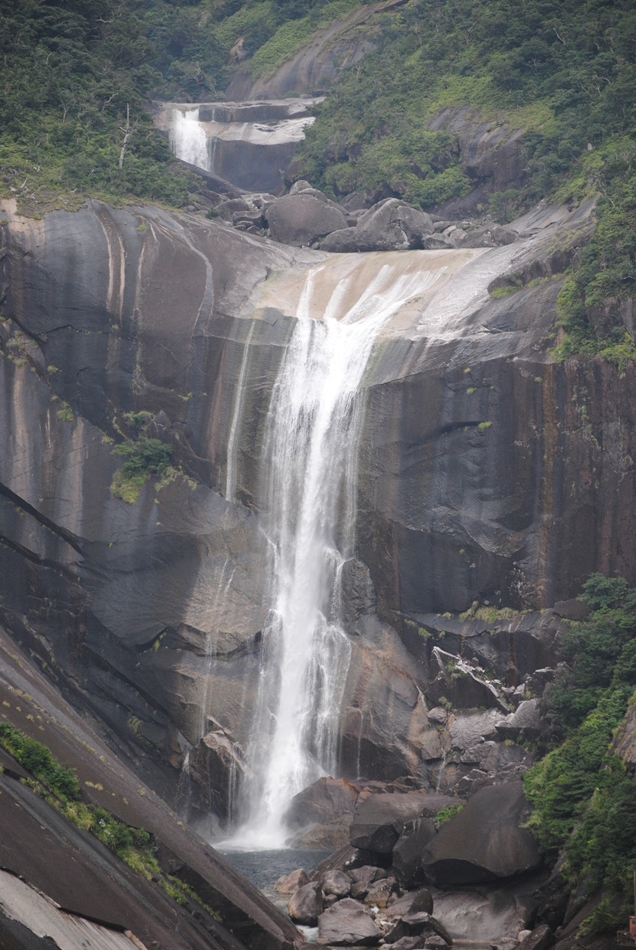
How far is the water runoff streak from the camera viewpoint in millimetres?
36062

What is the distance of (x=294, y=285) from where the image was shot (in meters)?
43.6

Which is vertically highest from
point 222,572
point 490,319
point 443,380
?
point 490,319

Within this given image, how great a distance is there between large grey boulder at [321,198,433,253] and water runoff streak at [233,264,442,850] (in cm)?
703

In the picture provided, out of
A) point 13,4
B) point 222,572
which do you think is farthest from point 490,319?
point 13,4

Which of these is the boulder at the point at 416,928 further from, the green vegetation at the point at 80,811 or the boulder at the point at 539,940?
the green vegetation at the point at 80,811

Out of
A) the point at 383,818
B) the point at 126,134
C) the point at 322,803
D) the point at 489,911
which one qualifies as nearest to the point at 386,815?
the point at 383,818

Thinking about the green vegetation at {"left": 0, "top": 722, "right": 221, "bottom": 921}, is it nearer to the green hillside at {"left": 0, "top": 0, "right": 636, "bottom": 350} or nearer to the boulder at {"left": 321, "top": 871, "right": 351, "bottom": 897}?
the boulder at {"left": 321, "top": 871, "right": 351, "bottom": 897}

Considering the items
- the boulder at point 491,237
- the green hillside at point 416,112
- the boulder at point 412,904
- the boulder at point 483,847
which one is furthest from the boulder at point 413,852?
the boulder at point 491,237

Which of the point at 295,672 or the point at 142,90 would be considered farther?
the point at 142,90

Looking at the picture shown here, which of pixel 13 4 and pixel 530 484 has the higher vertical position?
pixel 13 4

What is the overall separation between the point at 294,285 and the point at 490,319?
9.51 meters

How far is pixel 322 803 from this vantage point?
3384cm

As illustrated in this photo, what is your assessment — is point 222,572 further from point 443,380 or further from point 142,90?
point 142,90

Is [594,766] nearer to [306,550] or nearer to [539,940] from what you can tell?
[539,940]
